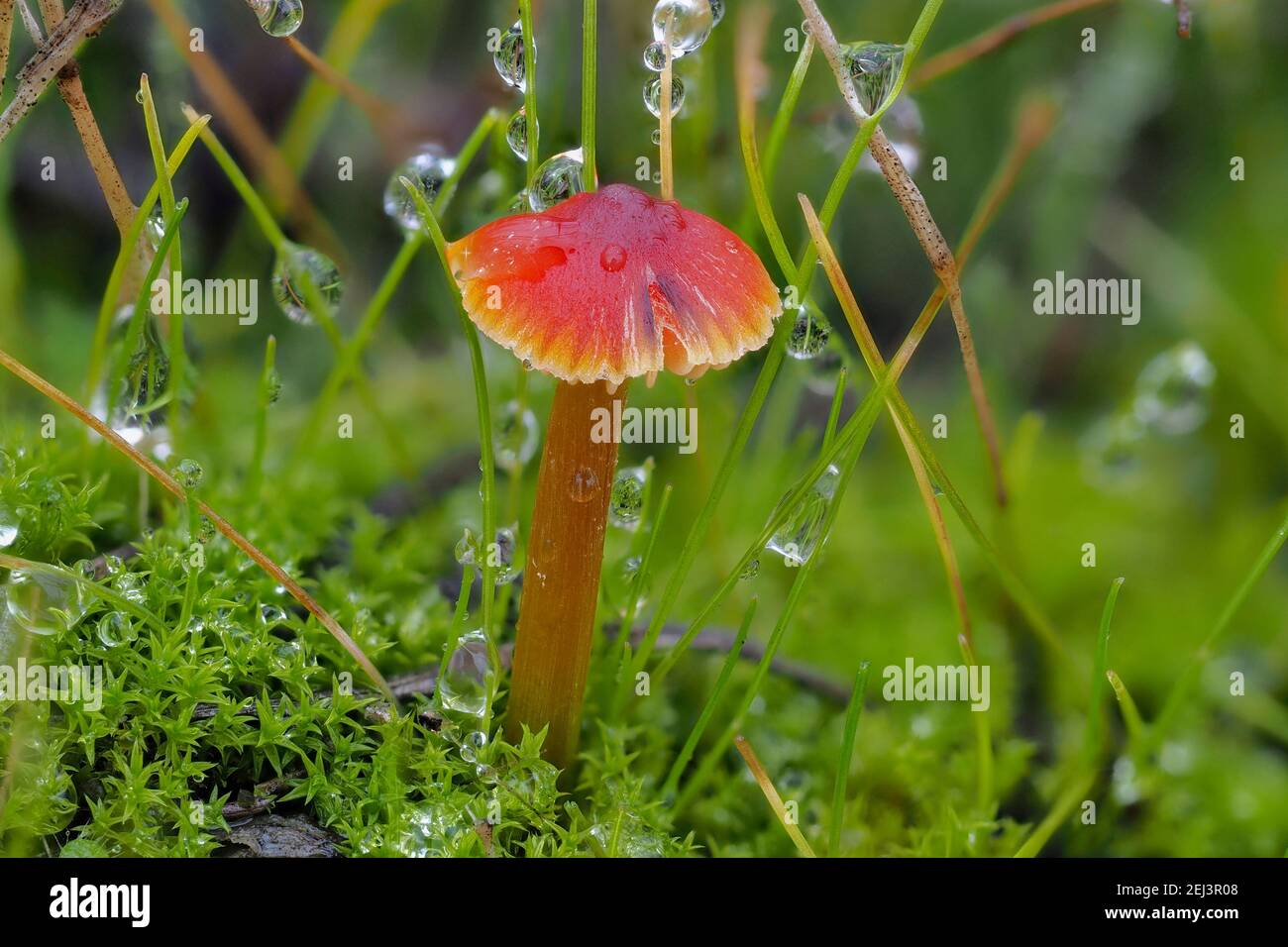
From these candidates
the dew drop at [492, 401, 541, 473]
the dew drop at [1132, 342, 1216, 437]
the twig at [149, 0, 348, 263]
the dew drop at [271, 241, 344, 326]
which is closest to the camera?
the dew drop at [271, 241, 344, 326]

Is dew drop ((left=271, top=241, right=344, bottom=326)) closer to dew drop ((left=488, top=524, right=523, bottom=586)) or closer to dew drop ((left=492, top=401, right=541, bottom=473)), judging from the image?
dew drop ((left=492, top=401, right=541, bottom=473))

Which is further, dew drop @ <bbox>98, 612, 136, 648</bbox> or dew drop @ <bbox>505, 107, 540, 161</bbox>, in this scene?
dew drop @ <bbox>505, 107, 540, 161</bbox>

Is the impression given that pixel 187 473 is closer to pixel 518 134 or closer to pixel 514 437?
pixel 514 437

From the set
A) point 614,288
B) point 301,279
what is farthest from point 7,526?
point 614,288

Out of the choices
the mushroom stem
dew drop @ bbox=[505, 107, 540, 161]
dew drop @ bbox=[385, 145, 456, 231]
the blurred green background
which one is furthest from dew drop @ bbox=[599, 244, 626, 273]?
the blurred green background

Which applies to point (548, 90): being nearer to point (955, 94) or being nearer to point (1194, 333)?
point (955, 94)

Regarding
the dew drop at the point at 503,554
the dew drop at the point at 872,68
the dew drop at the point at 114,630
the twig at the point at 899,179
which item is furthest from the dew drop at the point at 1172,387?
the dew drop at the point at 114,630

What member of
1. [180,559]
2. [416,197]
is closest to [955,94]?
[416,197]
